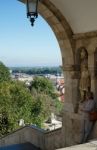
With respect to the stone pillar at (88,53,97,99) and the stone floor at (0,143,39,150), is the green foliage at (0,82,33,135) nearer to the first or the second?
Answer: the stone floor at (0,143,39,150)

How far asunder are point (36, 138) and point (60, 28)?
2724 millimetres

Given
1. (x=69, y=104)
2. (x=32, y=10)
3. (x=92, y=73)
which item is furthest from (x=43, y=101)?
(x=32, y=10)

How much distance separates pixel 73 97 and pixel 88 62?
3.03ft

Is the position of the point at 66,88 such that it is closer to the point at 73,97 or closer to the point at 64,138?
the point at 73,97

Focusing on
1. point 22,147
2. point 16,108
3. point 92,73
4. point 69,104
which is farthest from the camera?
point 16,108

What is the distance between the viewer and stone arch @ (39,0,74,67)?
7879mm

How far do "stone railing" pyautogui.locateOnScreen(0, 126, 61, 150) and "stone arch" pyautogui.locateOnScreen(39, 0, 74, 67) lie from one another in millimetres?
1681

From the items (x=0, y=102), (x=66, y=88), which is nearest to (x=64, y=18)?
(x=66, y=88)

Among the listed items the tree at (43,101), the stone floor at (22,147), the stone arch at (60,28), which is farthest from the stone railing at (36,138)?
the tree at (43,101)

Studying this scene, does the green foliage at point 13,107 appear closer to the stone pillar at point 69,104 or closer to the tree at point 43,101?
the tree at point 43,101

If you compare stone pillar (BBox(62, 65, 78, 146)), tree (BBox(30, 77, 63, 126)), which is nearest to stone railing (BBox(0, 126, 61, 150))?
stone pillar (BBox(62, 65, 78, 146))

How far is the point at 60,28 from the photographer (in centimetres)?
806

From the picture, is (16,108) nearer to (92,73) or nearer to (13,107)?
(13,107)

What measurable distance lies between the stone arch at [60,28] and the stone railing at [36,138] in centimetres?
168
